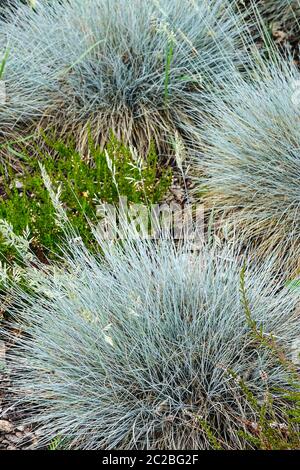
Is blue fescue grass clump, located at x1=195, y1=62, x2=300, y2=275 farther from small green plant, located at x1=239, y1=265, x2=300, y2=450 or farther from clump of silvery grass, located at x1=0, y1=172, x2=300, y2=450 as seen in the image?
small green plant, located at x1=239, y1=265, x2=300, y2=450

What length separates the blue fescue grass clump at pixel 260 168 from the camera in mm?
3951

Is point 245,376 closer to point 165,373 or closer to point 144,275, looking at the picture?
point 165,373

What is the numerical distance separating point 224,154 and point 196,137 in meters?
0.39

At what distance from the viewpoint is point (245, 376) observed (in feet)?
10.00

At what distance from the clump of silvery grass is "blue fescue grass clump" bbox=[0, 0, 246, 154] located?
1.56m

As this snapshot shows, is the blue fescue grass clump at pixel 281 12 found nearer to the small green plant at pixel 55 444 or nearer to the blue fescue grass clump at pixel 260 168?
the blue fescue grass clump at pixel 260 168

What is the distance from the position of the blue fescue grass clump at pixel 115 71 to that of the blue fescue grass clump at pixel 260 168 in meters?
0.37

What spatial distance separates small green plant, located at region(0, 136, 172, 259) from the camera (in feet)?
12.7

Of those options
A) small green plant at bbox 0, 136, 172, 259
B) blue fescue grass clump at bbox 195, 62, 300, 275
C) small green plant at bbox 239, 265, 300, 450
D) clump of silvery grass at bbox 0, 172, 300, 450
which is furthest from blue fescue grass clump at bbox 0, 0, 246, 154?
small green plant at bbox 239, 265, 300, 450

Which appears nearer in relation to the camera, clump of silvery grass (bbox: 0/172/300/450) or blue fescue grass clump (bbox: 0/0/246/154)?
clump of silvery grass (bbox: 0/172/300/450)

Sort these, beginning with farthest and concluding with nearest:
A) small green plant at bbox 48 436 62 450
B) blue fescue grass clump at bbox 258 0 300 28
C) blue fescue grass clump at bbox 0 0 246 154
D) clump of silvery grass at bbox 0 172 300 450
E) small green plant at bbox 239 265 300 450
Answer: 1. blue fescue grass clump at bbox 258 0 300 28
2. blue fescue grass clump at bbox 0 0 246 154
3. clump of silvery grass at bbox 0 172 300 450
4. small green plant at bbox 48 436 62 450
5. small green plant at bbox 239 265 300 450

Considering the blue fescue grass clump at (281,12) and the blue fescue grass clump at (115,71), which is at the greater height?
the blue fescue grass clump at (281,12)

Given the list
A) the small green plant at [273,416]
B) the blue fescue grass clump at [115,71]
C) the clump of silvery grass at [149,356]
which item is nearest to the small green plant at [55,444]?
the clump of silvery grass at [149,356]

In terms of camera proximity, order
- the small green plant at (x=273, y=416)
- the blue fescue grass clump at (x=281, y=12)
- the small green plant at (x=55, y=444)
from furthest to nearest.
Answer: the blue fescue grass clump at (x=281, y=12) → the small green plant at (x=55, y=444) → the small green plant at (x=273, y=416)
